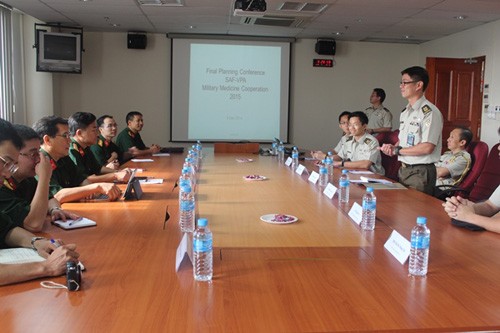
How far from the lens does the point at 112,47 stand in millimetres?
8102

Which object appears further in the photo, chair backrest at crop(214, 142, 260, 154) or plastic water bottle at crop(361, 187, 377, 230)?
chair backrest at crop(214, 142, 260, 154)

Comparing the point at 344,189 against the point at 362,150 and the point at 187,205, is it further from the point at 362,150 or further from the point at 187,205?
the point at 362,150

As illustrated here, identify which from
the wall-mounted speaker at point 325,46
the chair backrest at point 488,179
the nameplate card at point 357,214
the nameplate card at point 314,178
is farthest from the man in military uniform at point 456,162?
the wall-mounted speaker at point 325,46

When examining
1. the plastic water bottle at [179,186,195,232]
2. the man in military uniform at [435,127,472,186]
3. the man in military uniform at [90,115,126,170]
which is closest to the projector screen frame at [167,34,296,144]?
the man in military uniform at [90,115,126,170]

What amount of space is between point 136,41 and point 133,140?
8.05 ft

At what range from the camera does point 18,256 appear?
1.74m

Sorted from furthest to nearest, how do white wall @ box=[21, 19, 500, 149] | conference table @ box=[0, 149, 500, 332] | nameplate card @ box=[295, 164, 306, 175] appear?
white wall @ box=[21, 19, 500, 149] → nameplate card @ box=[295, 164, 306, 175] → conference table @ box=[0, 149, 500, 332]

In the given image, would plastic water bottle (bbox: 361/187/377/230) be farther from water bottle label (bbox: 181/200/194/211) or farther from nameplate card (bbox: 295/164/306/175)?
nameplate card (bbox: 295/164/306/175)

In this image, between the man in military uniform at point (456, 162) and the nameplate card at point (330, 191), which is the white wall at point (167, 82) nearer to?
the man in military uniform at point (456, 162)

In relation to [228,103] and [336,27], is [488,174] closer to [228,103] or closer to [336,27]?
[336,27]

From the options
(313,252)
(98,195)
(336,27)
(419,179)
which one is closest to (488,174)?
(419,179)

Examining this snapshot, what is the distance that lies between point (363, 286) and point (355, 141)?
3.52 m

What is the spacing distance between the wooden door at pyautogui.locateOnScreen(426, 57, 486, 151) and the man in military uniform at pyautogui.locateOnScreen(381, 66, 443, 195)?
3599 millimetres

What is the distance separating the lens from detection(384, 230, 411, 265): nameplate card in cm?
173
